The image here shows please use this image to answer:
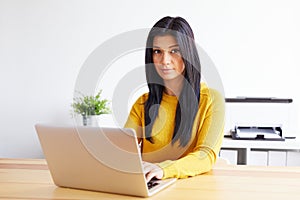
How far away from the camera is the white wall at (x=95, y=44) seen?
298 cm

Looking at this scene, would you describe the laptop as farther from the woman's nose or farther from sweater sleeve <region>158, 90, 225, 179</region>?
the woman's nose

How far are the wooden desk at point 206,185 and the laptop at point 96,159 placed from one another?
30 mm

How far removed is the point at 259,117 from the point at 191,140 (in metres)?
1.35

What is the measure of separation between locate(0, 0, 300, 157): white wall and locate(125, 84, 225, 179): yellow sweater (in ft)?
4.84

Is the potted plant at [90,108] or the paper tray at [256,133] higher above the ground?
the potted plant at [90,108]

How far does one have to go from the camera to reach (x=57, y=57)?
319cm

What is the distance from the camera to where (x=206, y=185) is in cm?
118

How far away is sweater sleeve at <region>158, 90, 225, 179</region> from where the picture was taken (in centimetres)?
127

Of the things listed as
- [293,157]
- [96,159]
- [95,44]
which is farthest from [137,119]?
[95,44]

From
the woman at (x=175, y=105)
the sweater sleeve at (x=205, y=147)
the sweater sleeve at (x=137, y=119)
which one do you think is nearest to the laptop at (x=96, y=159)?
the sweater sleeve at (x=205, y=147)

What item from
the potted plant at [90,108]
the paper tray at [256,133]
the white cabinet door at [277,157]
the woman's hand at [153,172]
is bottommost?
the white cabinet door at [277,157]

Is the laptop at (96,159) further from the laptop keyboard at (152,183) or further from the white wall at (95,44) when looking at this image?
the white wall at (95,44)

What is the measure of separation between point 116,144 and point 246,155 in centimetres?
185

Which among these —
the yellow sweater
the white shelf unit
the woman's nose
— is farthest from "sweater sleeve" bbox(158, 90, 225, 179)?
the white shelf unit
